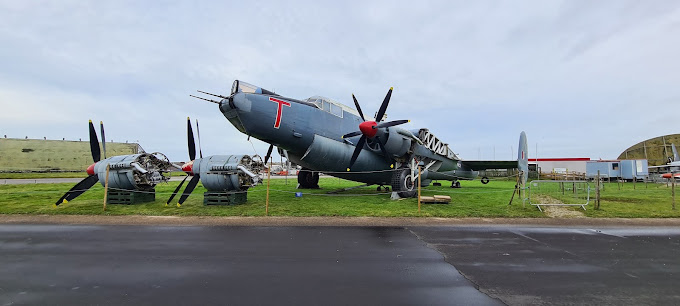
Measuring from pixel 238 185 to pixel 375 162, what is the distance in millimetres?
7344

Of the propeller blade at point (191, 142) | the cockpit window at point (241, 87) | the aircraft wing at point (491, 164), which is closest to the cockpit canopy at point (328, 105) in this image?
the cockpit window at point (241, 87)

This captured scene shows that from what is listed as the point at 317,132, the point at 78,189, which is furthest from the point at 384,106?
the point at 78,189

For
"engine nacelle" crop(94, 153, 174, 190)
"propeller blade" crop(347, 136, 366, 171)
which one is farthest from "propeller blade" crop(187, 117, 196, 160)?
"propeller blade" crop(347, 136, 366, 171)

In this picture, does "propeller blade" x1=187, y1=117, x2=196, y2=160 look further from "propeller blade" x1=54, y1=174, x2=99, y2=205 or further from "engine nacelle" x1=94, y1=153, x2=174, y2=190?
"propeller blade" x1=54, y1=174, x2=99, y2=205

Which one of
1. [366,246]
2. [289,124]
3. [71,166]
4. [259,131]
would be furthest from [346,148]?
[71,166]

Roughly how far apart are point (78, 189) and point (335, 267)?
44.6ft

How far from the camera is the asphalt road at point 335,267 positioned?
148 inches

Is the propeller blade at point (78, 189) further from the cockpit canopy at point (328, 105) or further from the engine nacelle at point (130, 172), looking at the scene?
the cockpit canopy at point (328, 105)

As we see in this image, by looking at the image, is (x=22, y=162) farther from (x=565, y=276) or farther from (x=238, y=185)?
(x=565, y=276)

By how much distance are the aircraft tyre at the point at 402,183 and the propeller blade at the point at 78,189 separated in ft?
44.5

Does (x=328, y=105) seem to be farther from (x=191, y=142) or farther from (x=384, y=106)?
(x=191, y=142)

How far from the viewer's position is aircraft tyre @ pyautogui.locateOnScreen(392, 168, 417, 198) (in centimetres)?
1570

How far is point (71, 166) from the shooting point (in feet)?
190

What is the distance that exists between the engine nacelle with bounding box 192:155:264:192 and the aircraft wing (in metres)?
16.2
